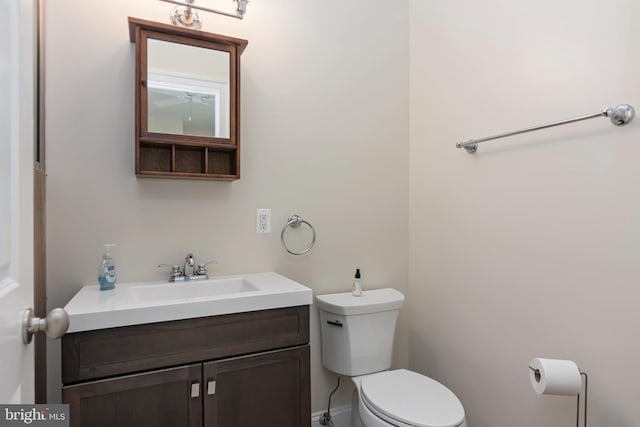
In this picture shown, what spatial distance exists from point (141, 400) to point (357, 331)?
95cm

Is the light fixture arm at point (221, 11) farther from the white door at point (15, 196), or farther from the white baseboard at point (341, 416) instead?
the white baseboard at point (341, 416)

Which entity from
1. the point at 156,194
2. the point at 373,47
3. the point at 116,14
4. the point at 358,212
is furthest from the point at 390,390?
the point at 116,14

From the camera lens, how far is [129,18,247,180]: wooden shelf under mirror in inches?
60.1

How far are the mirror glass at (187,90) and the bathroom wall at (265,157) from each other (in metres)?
0.14

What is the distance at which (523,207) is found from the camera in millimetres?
1535

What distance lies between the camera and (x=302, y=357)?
1454 millimetres

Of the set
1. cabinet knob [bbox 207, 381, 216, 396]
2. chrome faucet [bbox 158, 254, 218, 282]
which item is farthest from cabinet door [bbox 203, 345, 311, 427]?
chrome faucet [bbox 158, 254, 218, 282]

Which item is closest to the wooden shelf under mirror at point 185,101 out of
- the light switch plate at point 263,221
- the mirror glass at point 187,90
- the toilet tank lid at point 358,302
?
Answer: the mirror glass at point 187,90

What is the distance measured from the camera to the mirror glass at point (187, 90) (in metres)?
1.55

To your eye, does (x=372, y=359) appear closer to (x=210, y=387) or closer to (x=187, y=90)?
(x=210, y=387)

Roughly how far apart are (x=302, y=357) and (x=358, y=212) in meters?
0.89

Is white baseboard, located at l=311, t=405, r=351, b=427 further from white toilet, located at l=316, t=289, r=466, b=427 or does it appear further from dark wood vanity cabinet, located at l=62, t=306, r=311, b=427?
dark wood vanity cabinet, located at l=62, t=306, r=311, b=427

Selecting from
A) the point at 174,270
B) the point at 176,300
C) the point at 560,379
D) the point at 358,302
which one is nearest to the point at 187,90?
the point at 174,270

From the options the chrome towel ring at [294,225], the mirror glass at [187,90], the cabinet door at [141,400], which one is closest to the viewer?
the cabinet door at [141,400]
